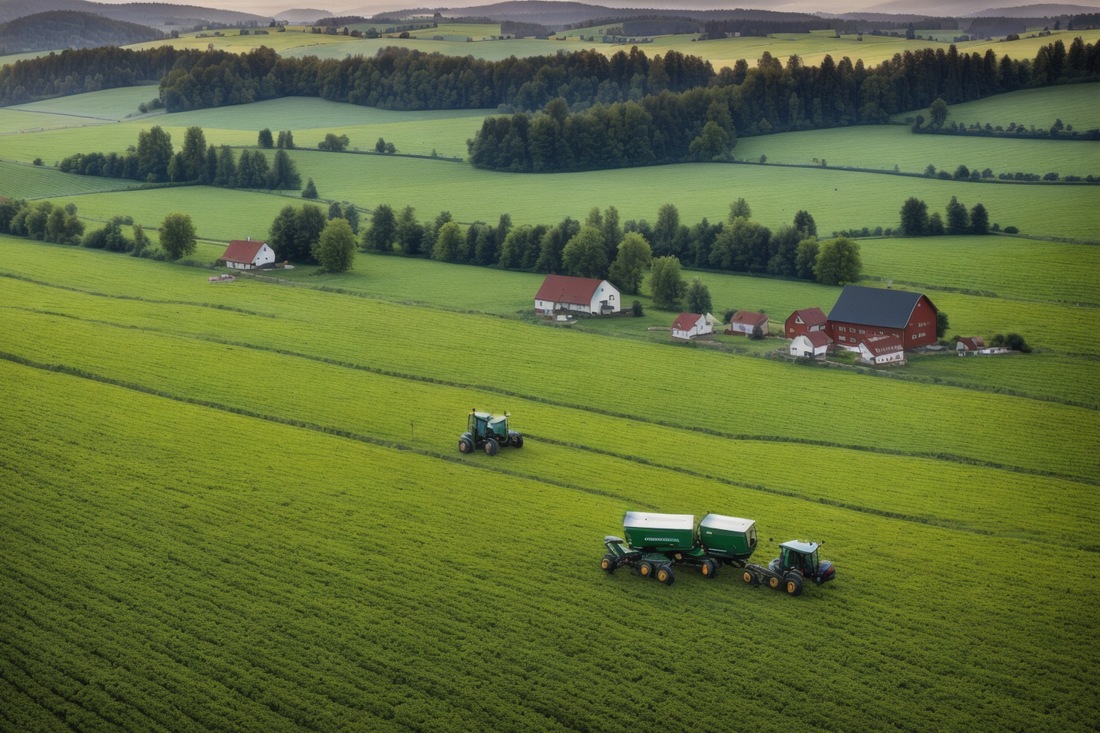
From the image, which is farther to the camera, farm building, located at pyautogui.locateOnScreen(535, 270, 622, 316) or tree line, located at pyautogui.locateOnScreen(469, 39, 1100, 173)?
tree line, located at pyautogui.locateOnScreen(469, 39, 1100, 173)

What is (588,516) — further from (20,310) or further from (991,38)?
(991,38)

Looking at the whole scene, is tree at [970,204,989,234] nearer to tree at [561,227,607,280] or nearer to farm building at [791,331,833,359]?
farm building at [791,331,833,359]

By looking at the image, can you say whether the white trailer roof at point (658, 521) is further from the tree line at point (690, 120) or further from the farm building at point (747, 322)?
the tree line at point (690, 120)

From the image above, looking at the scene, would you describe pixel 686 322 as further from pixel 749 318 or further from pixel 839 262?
pixel 839 262

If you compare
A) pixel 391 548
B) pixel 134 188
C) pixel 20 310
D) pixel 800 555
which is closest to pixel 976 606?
pixel 800 555

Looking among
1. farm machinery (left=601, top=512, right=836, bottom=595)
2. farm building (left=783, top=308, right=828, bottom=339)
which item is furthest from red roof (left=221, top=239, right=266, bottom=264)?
farm machinery (left=601, top=512, right=836, bottom=595)
